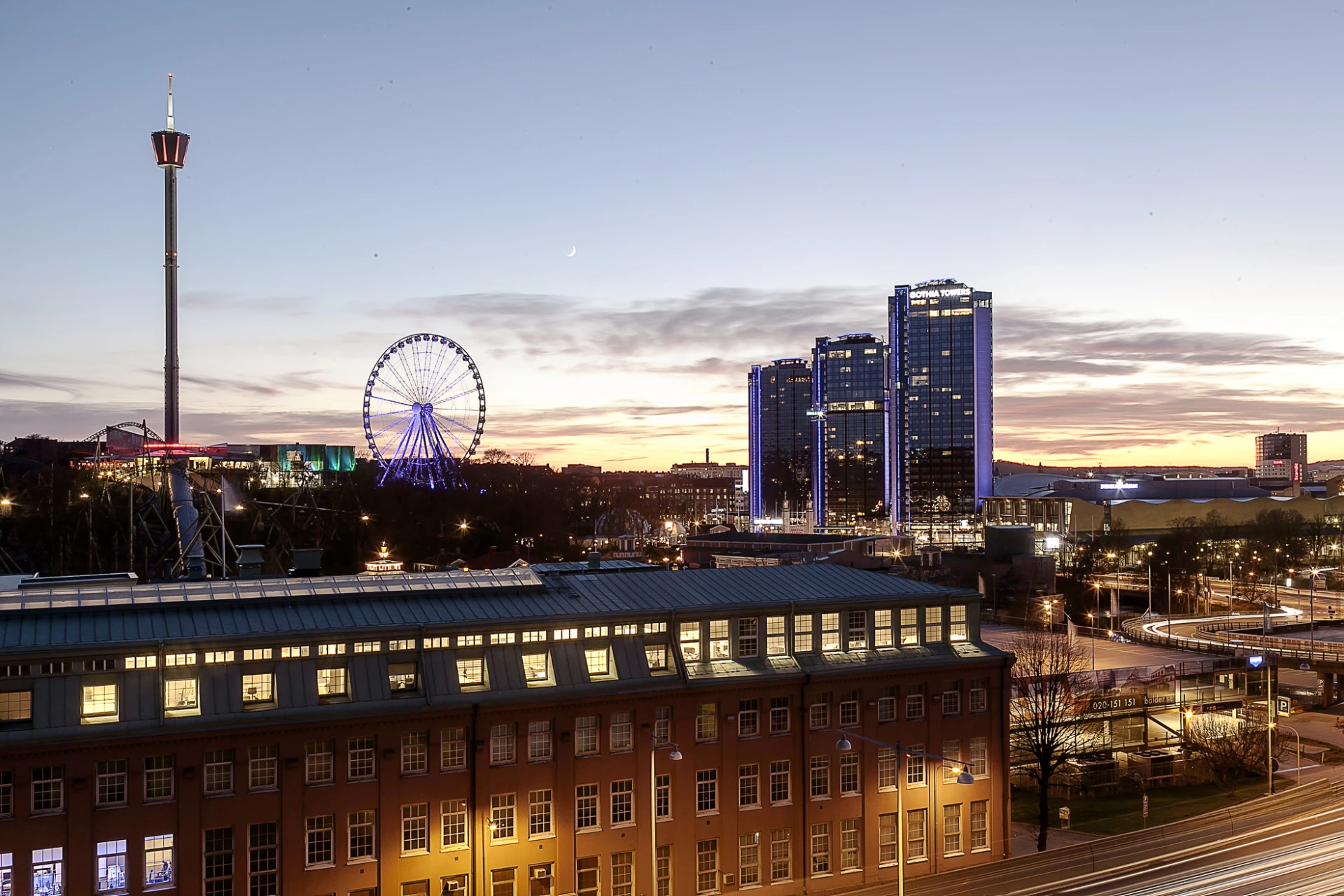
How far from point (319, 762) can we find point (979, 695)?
2595cm

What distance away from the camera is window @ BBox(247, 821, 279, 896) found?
35844mm

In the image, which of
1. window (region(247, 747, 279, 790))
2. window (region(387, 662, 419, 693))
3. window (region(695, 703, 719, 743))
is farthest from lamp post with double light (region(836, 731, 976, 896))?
window (region(247, 747, 279, 790))

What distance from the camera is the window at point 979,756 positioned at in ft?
155

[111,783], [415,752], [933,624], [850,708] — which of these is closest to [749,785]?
[850,708]

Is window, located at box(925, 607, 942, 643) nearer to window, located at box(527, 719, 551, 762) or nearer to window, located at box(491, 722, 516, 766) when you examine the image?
window, located at box(527, 719, 551, 762)

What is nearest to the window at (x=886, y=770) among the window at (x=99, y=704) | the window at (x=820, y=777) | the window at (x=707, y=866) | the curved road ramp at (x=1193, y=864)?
the window at (x=820, y=777)

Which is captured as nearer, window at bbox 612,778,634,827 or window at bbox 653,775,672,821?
window at bbox 612,778,634,827

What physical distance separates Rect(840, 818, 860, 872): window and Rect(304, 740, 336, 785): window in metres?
19.3

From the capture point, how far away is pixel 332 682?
125ft

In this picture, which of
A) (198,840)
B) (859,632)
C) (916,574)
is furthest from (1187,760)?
(916,574)

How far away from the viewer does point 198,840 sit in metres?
35.2

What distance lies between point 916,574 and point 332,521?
74222 millimetres

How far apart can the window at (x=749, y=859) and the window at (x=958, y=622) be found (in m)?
12.0

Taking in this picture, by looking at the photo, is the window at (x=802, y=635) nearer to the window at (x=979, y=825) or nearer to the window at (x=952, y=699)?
the window at (x=952, y=699)
